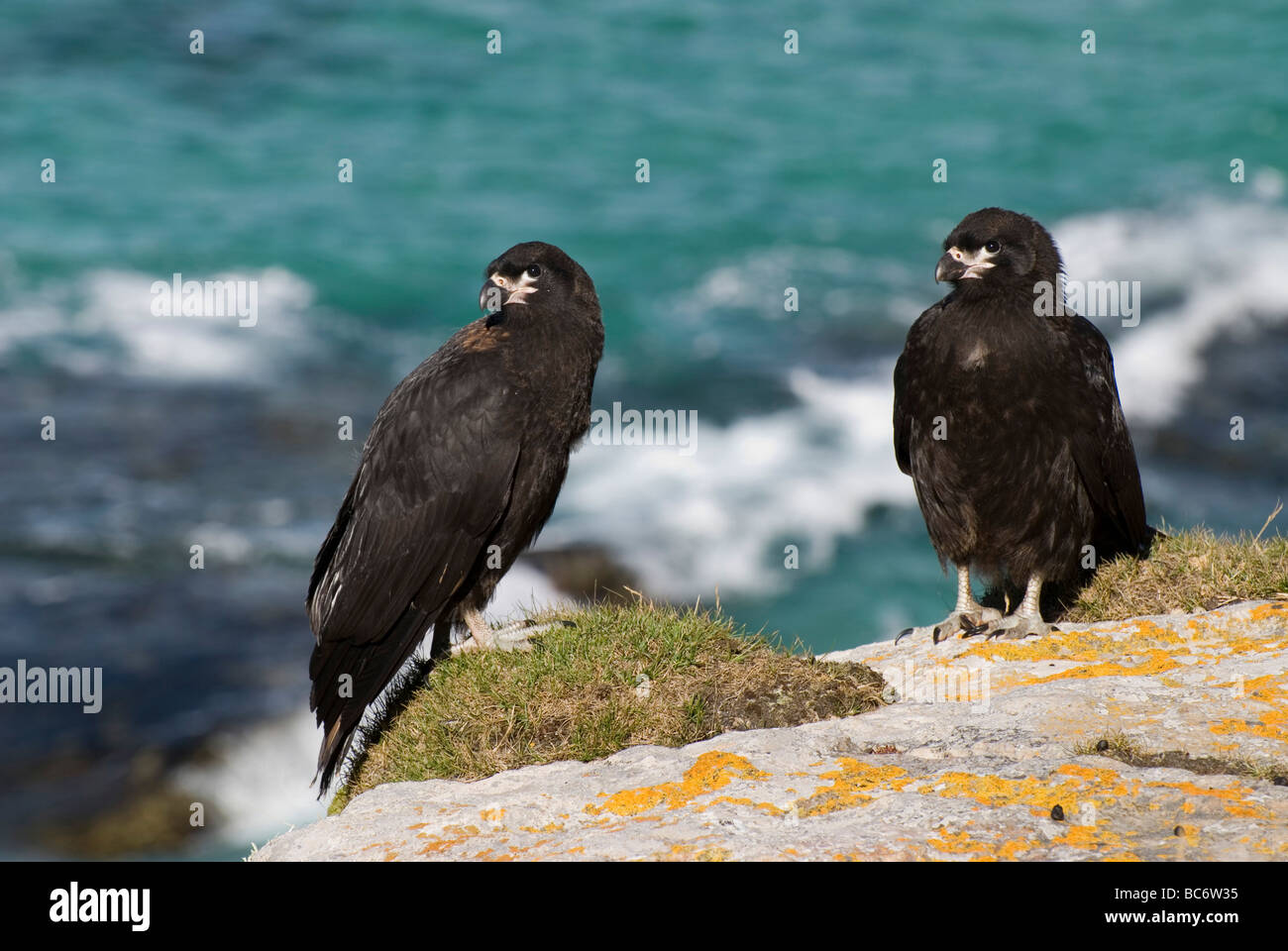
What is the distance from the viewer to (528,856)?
4.20 metres

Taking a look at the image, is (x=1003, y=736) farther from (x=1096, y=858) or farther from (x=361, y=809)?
(x=361, y=809)

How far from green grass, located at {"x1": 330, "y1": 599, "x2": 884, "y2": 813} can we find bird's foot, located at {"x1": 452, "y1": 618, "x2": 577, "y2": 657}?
105mm

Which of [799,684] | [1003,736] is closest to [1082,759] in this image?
[1003,736]

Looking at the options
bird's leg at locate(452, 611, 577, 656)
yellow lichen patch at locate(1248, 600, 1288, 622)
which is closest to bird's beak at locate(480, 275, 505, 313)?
bird's leg at locate(452, 611, 577, 656)

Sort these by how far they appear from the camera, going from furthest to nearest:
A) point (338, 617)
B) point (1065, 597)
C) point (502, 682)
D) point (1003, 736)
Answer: point (1065, 597)
point (338, 617)
point (502, 682)
point (1003, 736)

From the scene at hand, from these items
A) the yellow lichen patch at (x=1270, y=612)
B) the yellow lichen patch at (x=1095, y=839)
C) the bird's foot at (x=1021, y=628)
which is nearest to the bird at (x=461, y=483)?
the bird's foot at (x=1021, y=628)

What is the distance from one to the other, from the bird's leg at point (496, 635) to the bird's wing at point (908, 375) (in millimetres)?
2337

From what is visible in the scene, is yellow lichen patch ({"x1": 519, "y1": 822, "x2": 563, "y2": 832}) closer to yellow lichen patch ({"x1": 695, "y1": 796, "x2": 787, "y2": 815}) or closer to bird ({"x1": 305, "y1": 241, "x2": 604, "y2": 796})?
yellow lichen patch ({"x1": 695, "y1": 796, "x2": 787, "y2": 815})

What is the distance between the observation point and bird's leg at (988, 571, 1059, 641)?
6637 mm

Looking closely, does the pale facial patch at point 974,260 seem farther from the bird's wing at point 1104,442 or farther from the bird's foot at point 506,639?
the bird's foot at point 506,639

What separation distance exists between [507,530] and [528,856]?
2920 mm

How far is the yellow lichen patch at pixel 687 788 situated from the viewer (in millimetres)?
4590

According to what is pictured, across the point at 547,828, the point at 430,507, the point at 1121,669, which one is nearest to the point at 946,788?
the point at 547,828

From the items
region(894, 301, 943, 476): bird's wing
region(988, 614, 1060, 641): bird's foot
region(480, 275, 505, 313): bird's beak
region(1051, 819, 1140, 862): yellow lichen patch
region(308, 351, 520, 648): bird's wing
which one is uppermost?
region(480, 275, 505, 313): bird's beak
